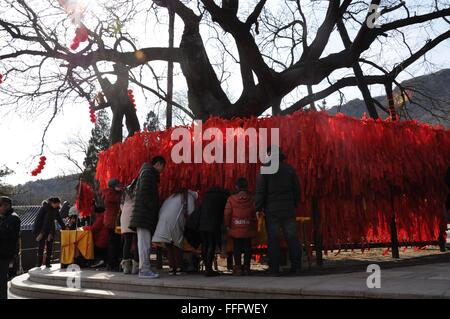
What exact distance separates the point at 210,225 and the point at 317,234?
1.98 m

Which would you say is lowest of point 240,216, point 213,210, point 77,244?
point 77,244

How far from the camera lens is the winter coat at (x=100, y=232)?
1055 centimetres

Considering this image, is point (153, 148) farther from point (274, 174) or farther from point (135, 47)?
point (135, 47)

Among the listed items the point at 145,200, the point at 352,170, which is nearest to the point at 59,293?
the point at 145,200

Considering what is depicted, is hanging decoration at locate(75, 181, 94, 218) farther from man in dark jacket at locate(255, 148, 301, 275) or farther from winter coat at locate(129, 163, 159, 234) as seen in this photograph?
man in dark jacket at locate(255, 148, 301, 275)

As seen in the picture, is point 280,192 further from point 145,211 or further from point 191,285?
point 145,211

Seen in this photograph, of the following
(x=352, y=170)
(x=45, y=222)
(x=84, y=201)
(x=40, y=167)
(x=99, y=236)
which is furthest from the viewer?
(x=40, y=167)

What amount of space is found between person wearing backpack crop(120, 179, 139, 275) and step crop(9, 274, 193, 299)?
87 cm

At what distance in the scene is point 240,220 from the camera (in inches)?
320

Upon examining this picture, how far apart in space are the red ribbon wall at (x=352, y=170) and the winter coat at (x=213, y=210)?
0.86m
